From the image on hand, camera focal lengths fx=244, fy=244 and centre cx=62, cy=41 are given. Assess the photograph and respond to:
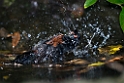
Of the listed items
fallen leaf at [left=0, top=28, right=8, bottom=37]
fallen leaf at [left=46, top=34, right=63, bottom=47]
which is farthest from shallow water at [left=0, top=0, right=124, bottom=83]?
fallen leaf at [left=46, top=34, right=63, bottom=47]

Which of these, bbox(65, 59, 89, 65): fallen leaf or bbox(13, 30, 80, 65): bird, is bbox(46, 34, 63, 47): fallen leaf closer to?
bbox(13, 30, 80, 65): bird

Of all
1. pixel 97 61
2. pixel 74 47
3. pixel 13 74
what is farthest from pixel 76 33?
pixel 13 74

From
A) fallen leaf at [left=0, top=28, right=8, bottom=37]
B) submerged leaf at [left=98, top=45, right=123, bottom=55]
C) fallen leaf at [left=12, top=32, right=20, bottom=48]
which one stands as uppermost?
fallen leaf at [left=0, top=28, right=8, bottom=37]

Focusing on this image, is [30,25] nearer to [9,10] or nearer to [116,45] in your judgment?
[9,10]

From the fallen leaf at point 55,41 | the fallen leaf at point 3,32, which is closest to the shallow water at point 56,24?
the fallen leaf at point 3,32

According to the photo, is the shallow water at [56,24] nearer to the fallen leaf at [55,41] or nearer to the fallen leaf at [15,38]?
the fallen leaf at [15,38]

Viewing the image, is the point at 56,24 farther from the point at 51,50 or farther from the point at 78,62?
the point at 78,62
